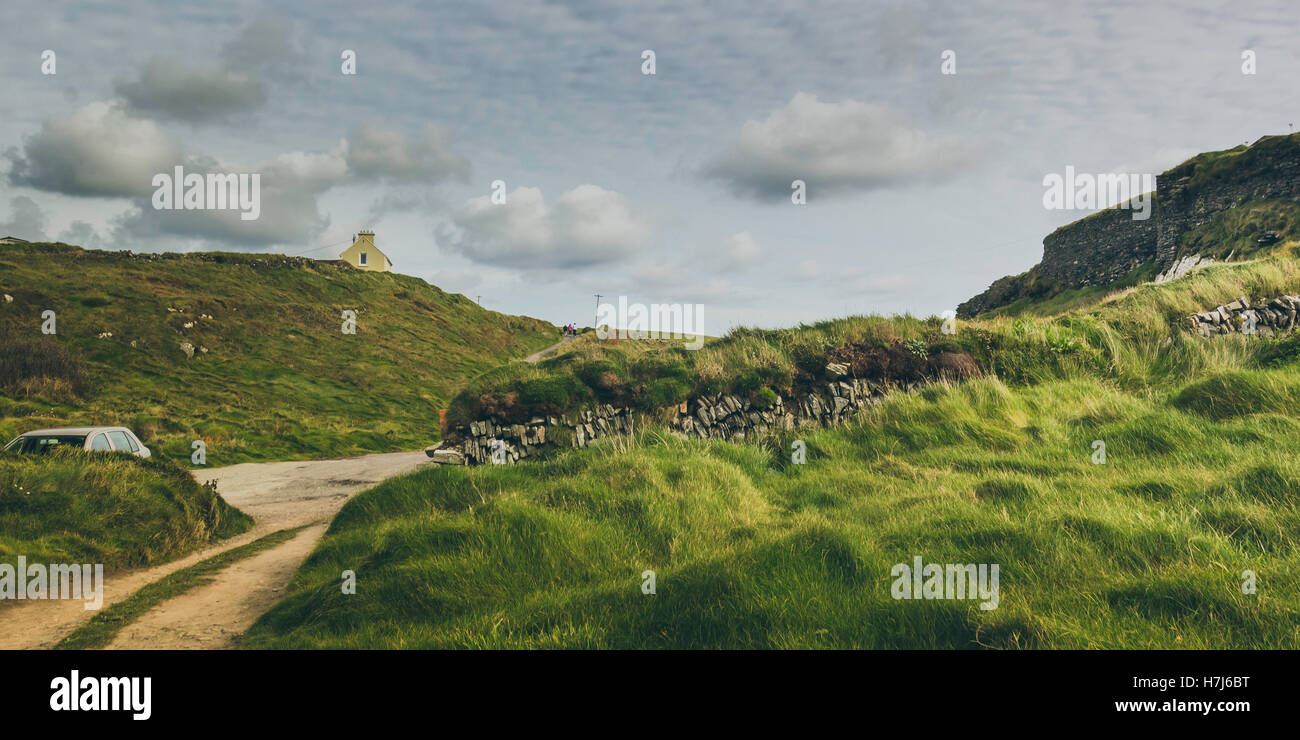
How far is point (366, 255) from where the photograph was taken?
96250 millimetres

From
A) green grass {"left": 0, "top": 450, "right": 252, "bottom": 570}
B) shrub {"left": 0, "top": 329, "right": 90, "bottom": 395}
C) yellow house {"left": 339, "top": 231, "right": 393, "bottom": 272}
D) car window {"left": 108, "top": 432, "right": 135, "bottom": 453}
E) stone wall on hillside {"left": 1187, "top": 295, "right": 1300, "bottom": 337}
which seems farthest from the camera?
yellow house {"left": 339, "top": 231, "right": 393, "bottom": 272}

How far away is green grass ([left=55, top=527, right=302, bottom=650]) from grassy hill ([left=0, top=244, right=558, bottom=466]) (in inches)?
616

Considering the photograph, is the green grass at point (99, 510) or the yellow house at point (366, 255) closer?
the green grass at point (99, 510)

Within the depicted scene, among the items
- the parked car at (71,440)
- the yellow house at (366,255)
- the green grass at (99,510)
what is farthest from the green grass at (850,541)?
the yellow house at (366,255)

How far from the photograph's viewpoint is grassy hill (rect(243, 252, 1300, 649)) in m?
4.78

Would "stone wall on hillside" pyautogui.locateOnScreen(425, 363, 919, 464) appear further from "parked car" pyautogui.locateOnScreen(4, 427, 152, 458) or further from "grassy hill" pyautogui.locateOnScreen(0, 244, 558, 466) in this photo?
"grassy hill" pyautogui.locateOnScreen(0, 244, 558, 466)

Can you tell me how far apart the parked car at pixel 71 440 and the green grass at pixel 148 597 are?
13.8 feet

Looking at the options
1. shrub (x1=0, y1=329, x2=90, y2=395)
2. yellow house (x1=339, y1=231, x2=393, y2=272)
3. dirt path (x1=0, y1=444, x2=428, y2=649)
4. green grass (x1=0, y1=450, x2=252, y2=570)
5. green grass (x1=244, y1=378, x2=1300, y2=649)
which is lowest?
dirt path (x1=0, y1=444, x2=428, y2=649)

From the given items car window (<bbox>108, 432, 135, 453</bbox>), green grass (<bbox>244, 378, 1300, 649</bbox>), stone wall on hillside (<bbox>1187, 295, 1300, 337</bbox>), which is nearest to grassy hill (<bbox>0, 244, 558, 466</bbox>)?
car window (<bbox>108, 432, 135, 453</bbox>)

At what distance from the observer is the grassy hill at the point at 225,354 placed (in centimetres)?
3341

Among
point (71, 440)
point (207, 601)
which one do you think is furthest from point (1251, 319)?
point (71, 440)

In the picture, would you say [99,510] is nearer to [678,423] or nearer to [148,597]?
[148,597]

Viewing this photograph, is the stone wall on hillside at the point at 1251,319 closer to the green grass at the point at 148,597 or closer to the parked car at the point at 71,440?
the green grass at the point at 148,597

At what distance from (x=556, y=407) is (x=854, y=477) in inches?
278
